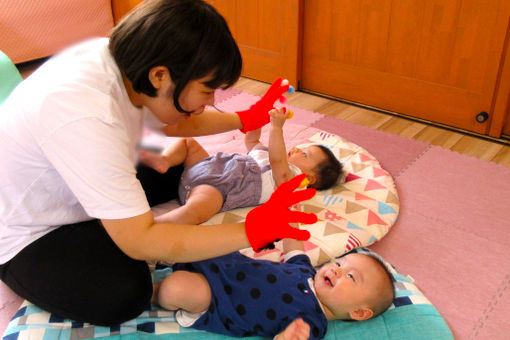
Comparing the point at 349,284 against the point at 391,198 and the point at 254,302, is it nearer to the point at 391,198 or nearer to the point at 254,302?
the point at 254,302

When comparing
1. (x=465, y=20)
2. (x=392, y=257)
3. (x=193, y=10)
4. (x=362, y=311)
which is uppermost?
(x=193, y=10)

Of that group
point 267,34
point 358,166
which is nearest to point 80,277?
point 358,166

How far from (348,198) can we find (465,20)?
3.11ft

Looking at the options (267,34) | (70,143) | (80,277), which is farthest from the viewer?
(267,34)

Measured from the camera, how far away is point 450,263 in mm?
1377

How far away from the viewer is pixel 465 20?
192 cm

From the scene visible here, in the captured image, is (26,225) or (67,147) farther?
(26,225)

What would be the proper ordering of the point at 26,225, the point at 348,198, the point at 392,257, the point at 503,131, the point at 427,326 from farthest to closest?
the point at 503,131, the point at 348,198, the point at 392,257, the point at 427,326, the point at 26,225

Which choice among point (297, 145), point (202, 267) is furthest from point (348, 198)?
point (202, 267)

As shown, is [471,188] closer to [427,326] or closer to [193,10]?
[427,326]

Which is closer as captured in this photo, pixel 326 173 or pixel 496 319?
pixel 496 319

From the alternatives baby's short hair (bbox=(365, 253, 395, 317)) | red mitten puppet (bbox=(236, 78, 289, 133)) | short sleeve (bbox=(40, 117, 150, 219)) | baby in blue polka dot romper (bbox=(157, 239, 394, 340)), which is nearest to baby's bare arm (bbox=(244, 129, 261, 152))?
red mitten puppet (bbox=(236, 78, 289, 133))

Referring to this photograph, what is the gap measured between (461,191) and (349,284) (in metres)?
0.82

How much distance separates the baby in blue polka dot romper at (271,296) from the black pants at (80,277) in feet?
0.29
